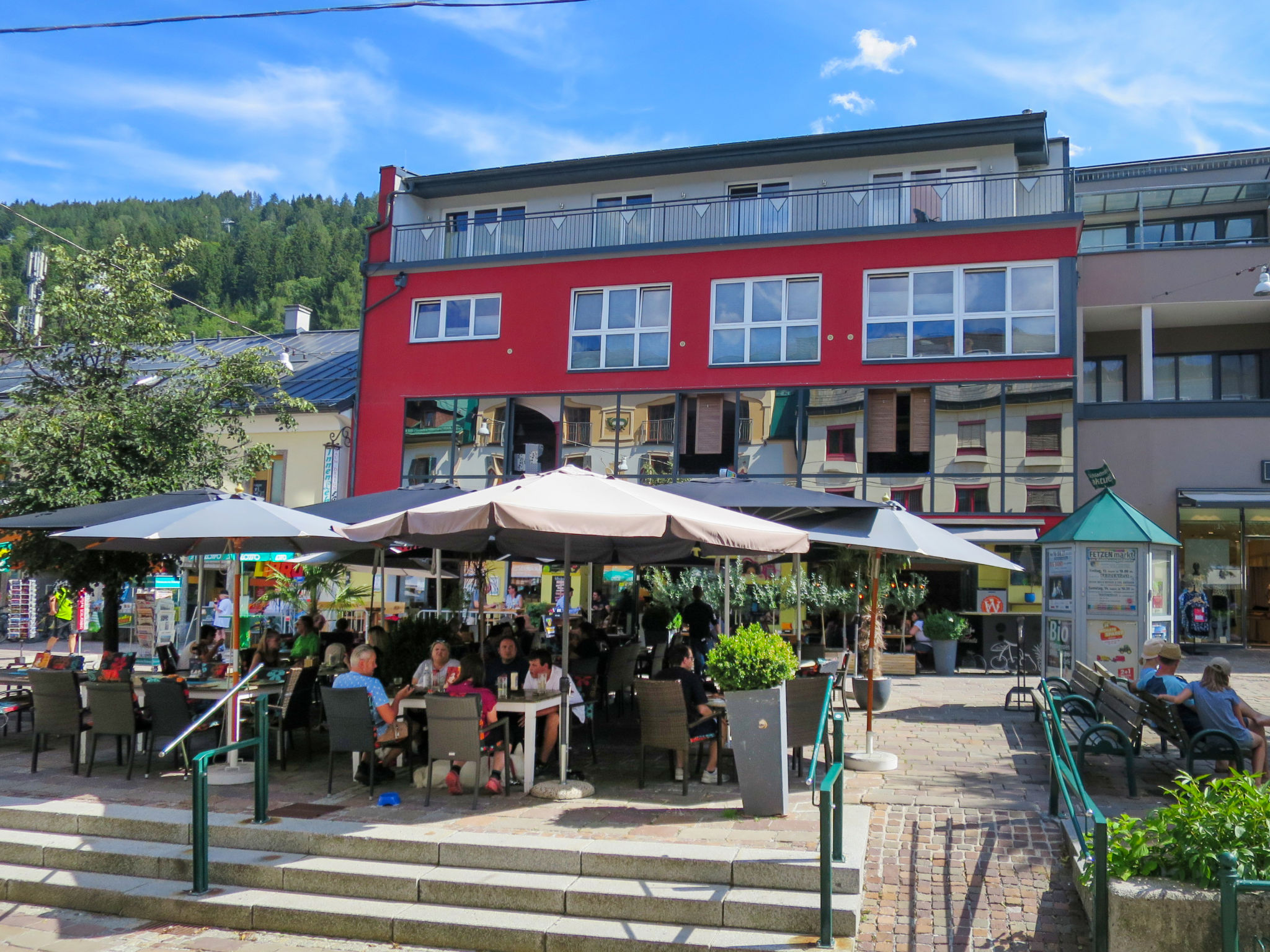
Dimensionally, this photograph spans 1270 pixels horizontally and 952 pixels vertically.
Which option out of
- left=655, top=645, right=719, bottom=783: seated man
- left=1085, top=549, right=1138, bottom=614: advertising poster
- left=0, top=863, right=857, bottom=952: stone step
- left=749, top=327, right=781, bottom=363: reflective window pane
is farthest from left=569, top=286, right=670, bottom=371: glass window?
left=0, top=863, right=857, bottom=952: stone step

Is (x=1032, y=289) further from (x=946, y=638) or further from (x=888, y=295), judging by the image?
(x=946, y=638)

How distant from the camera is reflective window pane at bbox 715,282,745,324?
2106 cm

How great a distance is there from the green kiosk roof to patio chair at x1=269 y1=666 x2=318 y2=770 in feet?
28.2

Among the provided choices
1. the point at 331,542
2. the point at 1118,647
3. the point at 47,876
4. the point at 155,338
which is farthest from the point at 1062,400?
the point at 47,876

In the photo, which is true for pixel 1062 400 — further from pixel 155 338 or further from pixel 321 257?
pixel 321 257

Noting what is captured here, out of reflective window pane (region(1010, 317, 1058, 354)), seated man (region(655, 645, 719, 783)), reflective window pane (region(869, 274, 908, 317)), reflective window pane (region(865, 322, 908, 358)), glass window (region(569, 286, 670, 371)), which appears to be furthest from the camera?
glass window (region(569, 286, 670, 371))

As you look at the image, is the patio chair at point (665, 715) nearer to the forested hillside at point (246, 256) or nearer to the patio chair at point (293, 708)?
the patio chair at point (293, 708)

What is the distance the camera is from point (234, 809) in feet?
24.3

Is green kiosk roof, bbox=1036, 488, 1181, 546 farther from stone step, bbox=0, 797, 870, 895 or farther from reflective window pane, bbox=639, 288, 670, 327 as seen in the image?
reflective window pane, bbox=639, 288, 670, 327

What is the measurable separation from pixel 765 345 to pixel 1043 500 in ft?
20.3

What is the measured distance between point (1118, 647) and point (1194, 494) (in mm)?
9104

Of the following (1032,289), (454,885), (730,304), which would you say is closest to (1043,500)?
(1032,289)

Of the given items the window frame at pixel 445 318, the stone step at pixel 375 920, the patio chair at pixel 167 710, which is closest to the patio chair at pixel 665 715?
the stone step at pixel 375 920

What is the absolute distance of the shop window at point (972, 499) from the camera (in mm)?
19312
